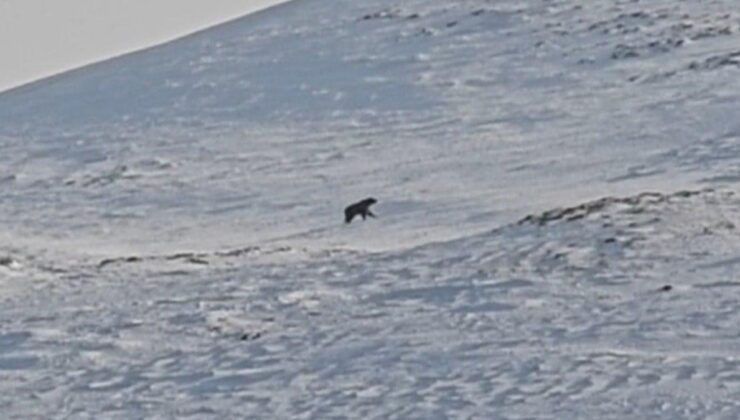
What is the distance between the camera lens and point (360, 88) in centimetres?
3422

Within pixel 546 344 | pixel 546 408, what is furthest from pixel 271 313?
pixel 546 408

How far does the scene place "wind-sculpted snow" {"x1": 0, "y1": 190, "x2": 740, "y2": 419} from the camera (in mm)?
9805

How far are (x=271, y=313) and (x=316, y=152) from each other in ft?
51.4

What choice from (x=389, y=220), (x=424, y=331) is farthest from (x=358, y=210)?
(x=424, y=331)

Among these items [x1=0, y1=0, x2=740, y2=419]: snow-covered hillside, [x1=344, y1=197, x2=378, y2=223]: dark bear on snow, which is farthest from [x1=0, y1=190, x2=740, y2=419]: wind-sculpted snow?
[x1=344, y1=197, x2=378, y2=223]: dark bear on snow

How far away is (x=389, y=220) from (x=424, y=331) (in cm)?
897

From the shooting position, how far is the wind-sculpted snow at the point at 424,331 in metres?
9.80

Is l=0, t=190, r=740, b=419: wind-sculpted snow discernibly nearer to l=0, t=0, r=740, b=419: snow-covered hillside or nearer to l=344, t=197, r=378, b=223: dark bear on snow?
l=0, t=0, r=740, b=419: snow-covered hillside

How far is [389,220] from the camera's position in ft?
67.2

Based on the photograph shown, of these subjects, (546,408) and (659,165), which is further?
(659,165)

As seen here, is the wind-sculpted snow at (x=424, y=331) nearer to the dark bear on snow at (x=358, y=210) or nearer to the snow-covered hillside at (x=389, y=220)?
the snow-covered hillside at (x=389, y=220)

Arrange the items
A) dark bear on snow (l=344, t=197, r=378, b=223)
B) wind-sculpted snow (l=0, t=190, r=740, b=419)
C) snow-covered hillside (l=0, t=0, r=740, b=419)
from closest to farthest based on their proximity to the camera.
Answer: wind-sculpted snow (l=0, t=190, r=740, b=419)
snow-covered hillside (l=0, t=0, r=740, b=419)
dark bear on snow (l=344, t=197, r=378, b=223)

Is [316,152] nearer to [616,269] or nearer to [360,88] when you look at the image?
[360,88]

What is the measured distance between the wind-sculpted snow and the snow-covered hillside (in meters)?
0.03
